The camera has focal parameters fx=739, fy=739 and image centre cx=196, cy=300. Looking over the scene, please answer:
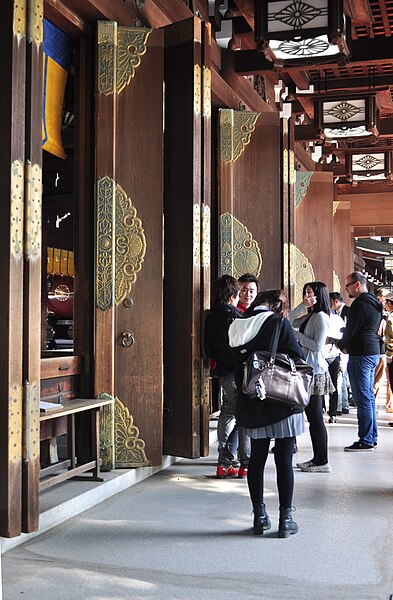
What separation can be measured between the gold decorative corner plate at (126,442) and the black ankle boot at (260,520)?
1339 millimetres

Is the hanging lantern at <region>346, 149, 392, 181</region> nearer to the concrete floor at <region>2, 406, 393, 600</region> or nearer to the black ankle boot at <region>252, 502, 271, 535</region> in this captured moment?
the concrete floor at <region>2, 406, 393, 600</region>

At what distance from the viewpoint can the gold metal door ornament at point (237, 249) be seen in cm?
723

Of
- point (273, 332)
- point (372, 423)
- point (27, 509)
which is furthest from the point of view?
point (372, 423)

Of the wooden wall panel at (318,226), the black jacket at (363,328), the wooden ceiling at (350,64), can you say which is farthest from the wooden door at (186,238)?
the wooden wall panel at (318,226)

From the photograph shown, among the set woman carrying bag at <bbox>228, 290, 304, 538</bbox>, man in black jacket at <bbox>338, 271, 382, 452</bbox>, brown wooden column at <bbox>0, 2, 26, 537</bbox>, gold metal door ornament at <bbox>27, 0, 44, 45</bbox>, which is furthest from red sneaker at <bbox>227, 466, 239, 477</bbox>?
gold metal door ornament at <bbox>27, 0, 44, 45</bbox>

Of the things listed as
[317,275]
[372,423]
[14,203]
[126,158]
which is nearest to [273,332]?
[14,203]

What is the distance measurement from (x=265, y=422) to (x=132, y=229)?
A: 182cm

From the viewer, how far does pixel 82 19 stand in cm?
484

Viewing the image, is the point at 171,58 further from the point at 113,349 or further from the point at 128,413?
the point at 128,413

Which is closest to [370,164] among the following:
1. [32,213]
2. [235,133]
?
[235,133]

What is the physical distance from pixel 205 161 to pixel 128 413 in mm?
1869

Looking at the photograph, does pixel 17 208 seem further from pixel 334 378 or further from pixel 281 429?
pixel 334 378

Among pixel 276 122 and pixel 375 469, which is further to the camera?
pixel 276 122

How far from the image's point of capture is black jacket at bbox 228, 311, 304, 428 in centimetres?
373
